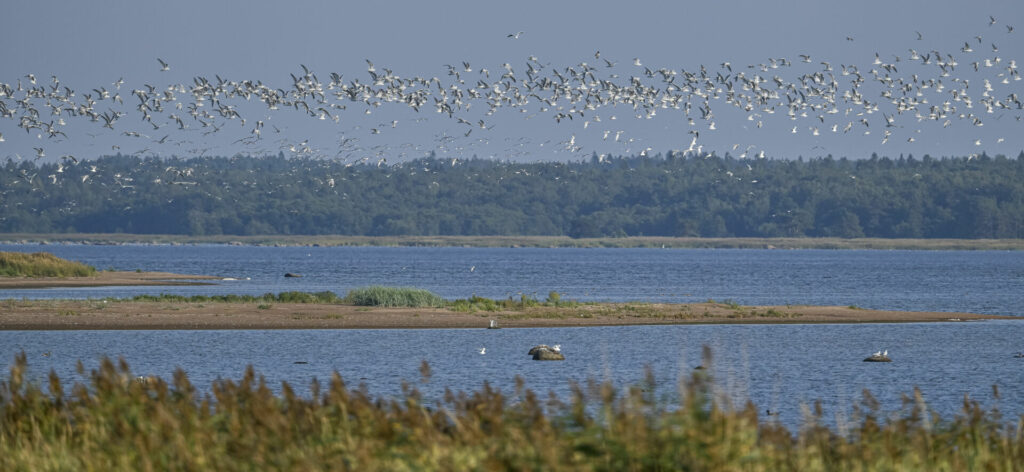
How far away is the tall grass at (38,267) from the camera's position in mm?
106062

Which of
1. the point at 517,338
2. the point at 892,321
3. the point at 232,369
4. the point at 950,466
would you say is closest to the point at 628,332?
the point at 517,338

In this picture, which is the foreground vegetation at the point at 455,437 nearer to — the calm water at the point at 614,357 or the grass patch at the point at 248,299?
the calm water at the point at 614,357

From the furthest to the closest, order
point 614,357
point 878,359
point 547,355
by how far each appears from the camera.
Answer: point 614,357
point 878,359
point 547,355

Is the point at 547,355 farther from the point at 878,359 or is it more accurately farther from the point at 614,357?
the point at 878,359

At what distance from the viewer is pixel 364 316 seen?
223 feet

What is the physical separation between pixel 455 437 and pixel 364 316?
53.4m

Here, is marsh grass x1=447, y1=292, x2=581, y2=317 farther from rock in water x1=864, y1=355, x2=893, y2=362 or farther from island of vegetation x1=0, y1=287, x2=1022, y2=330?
rock in water x1=864, y1=355, x2=893, y2=362

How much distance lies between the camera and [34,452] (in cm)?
1620

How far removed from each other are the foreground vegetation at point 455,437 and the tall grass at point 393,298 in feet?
186

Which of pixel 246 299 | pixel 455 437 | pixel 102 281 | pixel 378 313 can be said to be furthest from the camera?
pixel 102 281

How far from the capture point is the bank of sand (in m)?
62.3

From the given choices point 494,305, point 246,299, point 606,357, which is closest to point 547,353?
point 606,357

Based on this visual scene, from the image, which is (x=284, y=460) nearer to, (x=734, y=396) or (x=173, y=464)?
(x=173, y=464)

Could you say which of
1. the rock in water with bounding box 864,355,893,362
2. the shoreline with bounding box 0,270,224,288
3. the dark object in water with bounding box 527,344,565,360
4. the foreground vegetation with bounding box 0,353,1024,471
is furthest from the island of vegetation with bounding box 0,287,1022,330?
the foreground vegetation with bounding box 0,353,1024,471
